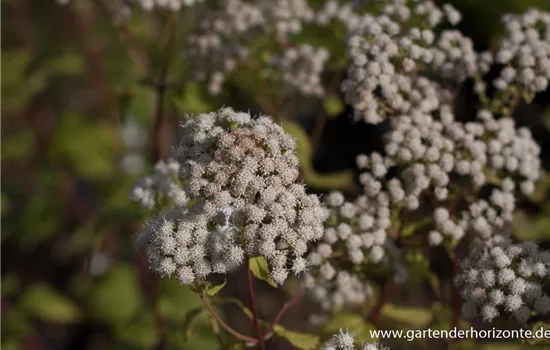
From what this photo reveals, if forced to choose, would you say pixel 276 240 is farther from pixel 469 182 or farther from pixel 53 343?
pixel 53 343

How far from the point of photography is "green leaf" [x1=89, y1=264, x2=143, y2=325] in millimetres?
3434

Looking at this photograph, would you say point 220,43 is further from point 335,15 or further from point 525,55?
point 525,55

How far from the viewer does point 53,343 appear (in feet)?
13.5

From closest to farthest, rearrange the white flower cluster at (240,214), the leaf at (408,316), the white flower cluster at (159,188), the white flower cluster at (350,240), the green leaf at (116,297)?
the white flower cluster at (240,214)
the white flower cluster at (350,240)
the white flower cluster at (159,188)
the leaf at (408,316)
the green leaf at (116,297)

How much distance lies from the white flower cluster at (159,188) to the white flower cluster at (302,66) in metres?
0.83

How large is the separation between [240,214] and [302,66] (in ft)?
4.36

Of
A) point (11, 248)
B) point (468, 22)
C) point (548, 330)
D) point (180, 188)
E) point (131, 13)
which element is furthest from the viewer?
point (11, 248)

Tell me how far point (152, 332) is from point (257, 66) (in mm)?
→ 1580

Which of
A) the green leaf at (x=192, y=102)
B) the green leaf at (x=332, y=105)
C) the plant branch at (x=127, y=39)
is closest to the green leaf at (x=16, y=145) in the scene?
the plant branch at (x=127, y=39)

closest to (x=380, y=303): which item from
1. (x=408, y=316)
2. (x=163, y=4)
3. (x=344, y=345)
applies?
(x=408, y=316)

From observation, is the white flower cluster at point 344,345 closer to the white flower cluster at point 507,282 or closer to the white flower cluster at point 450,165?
the white flower cluster at point 507,282

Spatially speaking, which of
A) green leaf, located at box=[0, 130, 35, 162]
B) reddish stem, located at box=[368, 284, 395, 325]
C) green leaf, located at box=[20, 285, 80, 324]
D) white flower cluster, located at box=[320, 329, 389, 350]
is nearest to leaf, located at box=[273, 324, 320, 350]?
white flower cluster, located at box=[320, 329, 389, 350]

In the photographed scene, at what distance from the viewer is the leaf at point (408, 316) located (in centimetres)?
218

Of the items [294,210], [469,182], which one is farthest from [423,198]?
[294,210]
